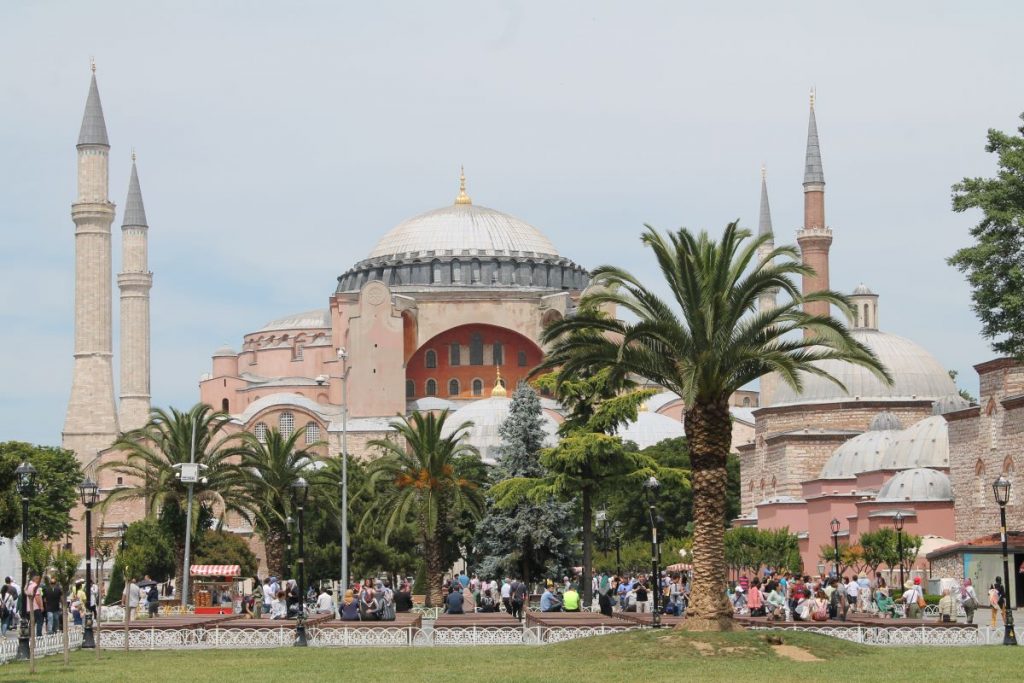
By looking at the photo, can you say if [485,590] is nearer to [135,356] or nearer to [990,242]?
[990,242]

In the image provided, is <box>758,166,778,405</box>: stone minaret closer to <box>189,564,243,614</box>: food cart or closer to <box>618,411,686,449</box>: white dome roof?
<box>618,411,686,449</box>: white dome roof

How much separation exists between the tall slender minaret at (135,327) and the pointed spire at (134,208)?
2.7 inches

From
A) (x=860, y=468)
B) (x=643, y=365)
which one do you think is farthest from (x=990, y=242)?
(x=860, y=468)

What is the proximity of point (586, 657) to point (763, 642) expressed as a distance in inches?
69.5

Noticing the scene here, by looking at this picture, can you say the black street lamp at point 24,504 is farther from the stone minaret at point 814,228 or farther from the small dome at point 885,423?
the stone minaret at point 814,228

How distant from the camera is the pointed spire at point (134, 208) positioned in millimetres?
73312

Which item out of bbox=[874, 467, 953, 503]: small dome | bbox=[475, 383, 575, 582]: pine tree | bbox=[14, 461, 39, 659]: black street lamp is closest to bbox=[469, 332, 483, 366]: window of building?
bbox=[874, 467, 953, 503]: small dome

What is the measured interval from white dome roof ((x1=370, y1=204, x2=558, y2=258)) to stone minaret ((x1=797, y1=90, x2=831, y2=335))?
790 inches

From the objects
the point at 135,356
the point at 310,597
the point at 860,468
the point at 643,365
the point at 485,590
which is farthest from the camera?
the point at 135,356

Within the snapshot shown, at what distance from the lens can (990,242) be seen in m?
27.1

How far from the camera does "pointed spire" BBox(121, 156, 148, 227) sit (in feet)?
241

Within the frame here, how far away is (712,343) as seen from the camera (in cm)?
1988

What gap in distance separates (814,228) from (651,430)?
42.0 ft

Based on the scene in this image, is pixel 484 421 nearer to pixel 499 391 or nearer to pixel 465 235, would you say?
pixel 499 391
